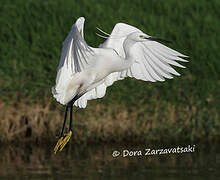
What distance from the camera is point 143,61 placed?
8273 millimetres

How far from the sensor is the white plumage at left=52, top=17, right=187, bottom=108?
777 cm

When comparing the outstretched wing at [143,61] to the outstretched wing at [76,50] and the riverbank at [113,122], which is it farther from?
the riverbank at [113,122]

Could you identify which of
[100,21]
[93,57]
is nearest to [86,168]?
[93,57]

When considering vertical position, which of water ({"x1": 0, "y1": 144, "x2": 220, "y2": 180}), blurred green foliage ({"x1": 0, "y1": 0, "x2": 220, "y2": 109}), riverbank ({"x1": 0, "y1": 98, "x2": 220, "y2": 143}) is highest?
blurred green foliage ({"x1": 0, "y1": 0, "x2": 220, "y2": 109})

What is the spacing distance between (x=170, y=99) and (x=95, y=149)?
1.36 meters

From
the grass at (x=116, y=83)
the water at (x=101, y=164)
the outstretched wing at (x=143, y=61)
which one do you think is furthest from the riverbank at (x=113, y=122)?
the outstretched wing at (x=143, y=61)

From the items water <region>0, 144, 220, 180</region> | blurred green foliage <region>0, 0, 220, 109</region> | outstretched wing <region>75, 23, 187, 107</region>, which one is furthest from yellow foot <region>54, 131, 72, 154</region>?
blurred green foliage <region>0, 0, 220, 109</region>

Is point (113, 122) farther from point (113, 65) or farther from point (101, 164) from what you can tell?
point (113, 65)

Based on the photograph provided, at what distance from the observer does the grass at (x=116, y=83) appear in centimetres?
1097

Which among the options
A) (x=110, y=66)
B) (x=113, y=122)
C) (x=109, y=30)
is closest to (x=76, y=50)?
(x=110, y=66)

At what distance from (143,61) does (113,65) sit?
447mm

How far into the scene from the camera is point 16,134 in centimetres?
1065

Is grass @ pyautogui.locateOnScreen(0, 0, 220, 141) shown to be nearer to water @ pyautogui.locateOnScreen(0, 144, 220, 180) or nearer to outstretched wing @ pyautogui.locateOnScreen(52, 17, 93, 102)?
water @ pyautogui.locateOnScreen(0, 144, 220, 180)

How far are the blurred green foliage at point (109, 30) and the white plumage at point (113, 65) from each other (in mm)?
2894
